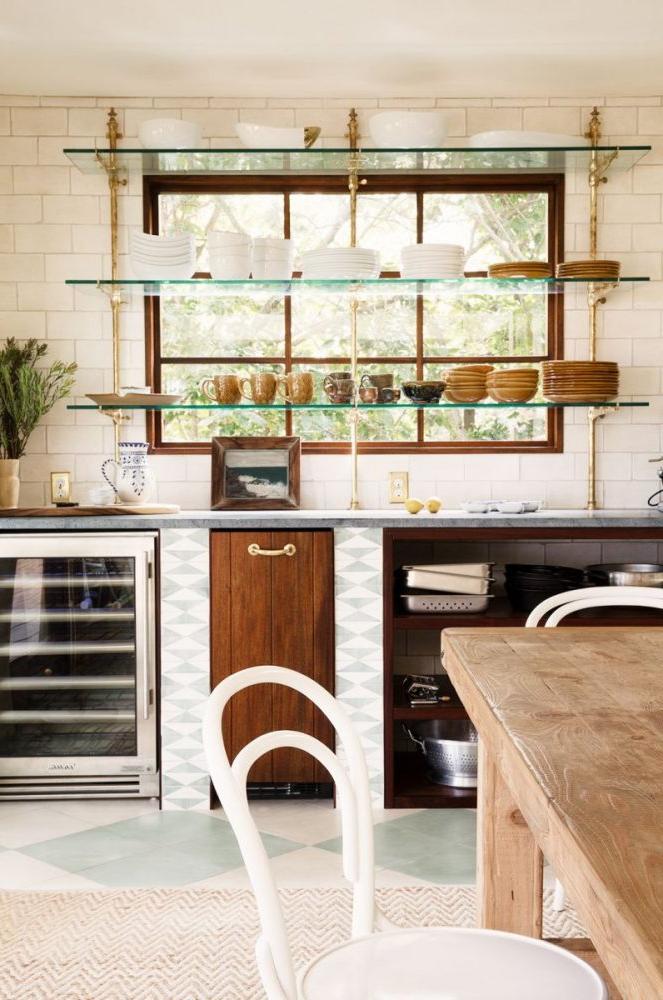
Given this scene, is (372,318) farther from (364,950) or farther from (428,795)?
(364,950)

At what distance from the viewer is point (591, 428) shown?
432 cm

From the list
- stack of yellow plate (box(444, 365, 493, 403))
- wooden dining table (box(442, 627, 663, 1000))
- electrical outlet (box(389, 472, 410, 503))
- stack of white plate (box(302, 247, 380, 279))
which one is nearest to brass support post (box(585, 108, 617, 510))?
stack of yellow plate (box(444, 365, 493, 403))

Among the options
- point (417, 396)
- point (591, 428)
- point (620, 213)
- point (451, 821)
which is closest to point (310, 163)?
point (417, 396)

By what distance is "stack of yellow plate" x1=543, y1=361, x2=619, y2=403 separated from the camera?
4070 mm

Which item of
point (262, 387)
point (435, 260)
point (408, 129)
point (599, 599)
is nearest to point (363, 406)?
point (262, 387)

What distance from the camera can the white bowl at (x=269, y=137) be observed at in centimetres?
405

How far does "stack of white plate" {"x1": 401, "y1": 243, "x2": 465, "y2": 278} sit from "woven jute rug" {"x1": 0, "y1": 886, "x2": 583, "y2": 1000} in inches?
89.2

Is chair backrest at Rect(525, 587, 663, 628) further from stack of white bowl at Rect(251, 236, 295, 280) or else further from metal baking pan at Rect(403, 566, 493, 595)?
stack of white bowl at Rect(251, 236, 295, 280)

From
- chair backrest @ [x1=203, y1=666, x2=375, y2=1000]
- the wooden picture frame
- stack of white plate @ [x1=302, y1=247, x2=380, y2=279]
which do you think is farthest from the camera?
the wooden picture frame

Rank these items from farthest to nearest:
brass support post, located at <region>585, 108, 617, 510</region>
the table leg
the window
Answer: the window → brass support post, located at <region>585, 108, 617, 510</region> → the table leg

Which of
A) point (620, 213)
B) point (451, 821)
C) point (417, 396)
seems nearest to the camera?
point (451, 821)

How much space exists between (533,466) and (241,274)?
1.43 meters

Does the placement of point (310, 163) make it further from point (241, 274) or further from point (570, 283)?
point (570, 283)

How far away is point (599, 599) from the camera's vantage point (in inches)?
108
